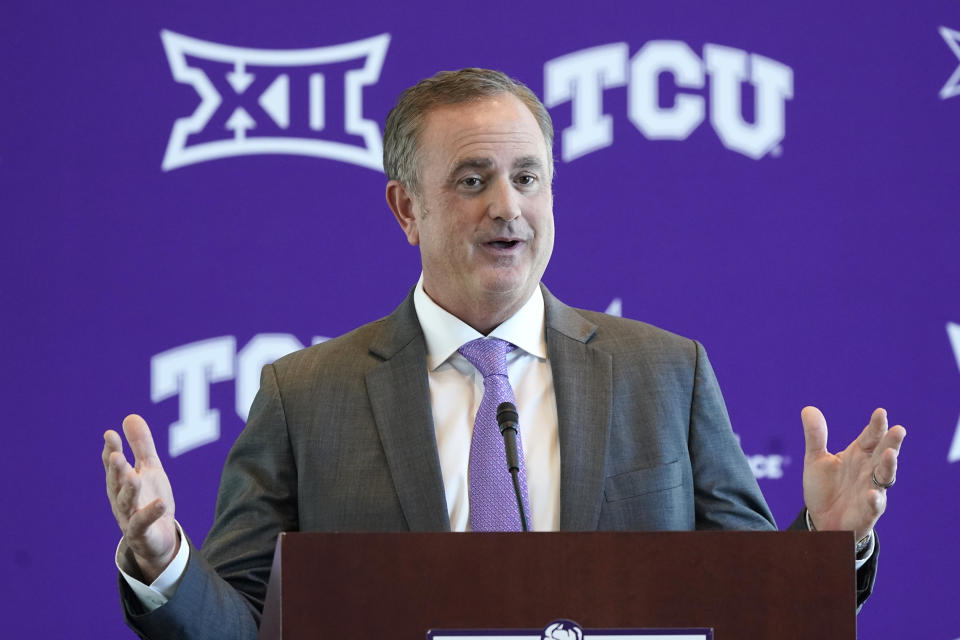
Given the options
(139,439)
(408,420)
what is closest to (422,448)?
(408,420)

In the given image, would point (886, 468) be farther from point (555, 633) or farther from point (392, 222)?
point (392, 222)

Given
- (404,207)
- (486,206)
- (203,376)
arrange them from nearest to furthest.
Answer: (486,206)
(404,207)
(203,376)

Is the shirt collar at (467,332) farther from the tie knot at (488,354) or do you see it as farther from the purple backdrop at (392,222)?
the purple backdrop at (392,222)

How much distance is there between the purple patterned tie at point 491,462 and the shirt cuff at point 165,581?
49 cm

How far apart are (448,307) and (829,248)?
112cm

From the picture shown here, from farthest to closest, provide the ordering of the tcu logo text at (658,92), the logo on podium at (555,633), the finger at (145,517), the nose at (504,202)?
the tcu logo text at (658,92) < the nose at (504,202) < the finger at (145,517) < the logo on podium at (555,633)

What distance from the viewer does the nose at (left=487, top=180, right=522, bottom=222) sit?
207 cm

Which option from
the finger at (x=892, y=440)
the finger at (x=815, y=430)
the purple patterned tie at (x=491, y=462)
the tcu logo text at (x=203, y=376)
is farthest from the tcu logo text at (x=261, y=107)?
the finger at (x=892, y=440)

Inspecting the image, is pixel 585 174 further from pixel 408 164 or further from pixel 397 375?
pixel 397 375

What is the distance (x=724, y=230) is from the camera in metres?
2.90

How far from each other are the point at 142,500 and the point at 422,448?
56 centimetres

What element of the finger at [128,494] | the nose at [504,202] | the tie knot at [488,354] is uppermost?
the nose at [504,202]

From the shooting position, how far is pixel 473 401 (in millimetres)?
2098

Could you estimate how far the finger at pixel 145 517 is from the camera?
1.52m
